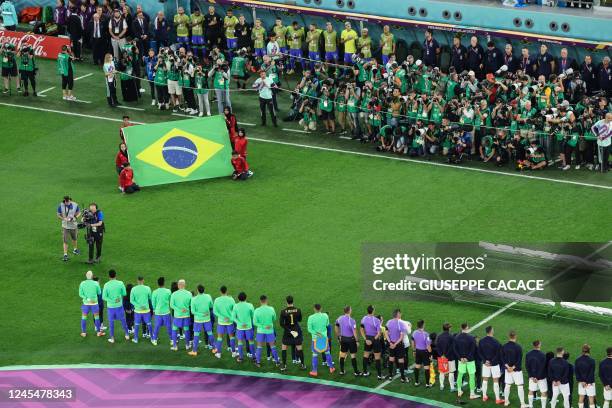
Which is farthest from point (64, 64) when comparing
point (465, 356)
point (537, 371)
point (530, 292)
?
point (537, 371)

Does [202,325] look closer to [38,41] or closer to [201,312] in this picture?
[201,312]

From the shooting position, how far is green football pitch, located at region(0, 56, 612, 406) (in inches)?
1382

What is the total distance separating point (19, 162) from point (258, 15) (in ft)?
38.9

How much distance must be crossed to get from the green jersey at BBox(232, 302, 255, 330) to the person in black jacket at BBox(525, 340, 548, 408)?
6126 mm

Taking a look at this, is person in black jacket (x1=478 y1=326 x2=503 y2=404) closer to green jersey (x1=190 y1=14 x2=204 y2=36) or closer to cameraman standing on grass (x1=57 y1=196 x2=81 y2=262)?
cameraman standing on grass (x1=57 y1=196 x2=81 y2=262)

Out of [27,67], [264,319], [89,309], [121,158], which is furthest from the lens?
[27,67]

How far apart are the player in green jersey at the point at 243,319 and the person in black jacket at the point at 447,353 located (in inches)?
165

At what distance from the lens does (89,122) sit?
48.3 m

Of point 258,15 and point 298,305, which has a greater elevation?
point 258,15

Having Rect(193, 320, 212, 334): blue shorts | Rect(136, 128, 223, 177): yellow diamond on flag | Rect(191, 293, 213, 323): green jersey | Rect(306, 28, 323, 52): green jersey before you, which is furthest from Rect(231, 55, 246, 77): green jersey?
Rect(193, 320, 212, 334): blue shorts

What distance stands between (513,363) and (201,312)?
7.02m

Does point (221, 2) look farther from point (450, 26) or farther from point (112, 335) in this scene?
point (112, 335)

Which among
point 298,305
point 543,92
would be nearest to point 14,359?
point 298,305

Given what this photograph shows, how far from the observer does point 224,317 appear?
111 ft
